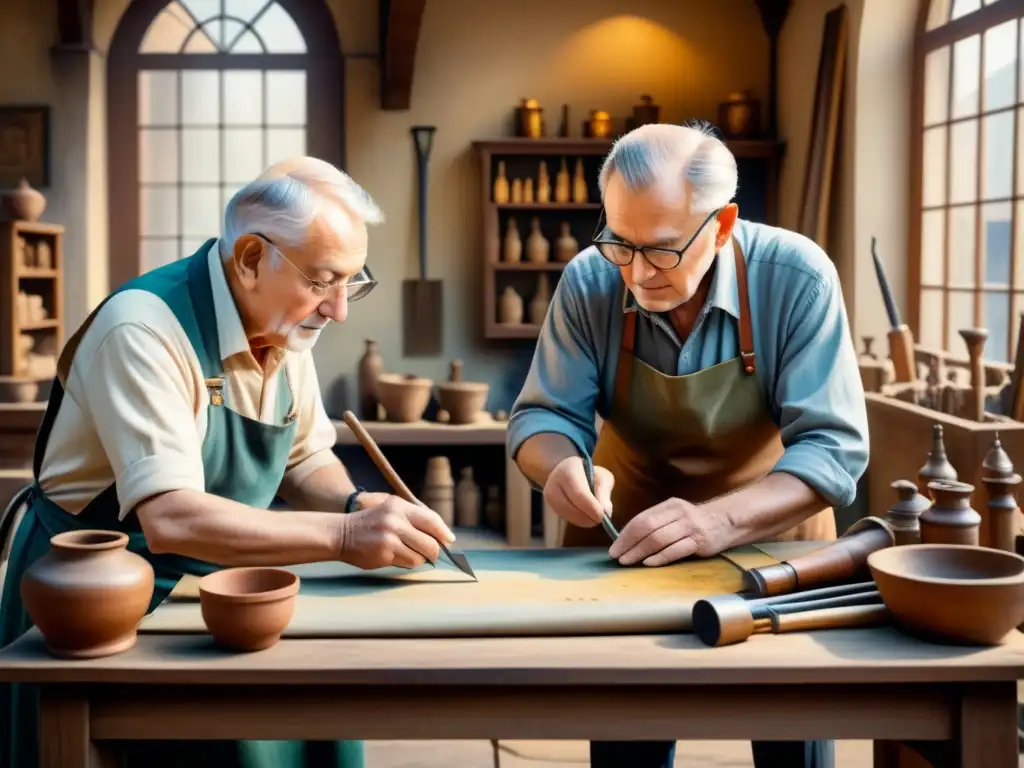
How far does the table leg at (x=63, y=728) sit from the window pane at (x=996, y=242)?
3939 mm

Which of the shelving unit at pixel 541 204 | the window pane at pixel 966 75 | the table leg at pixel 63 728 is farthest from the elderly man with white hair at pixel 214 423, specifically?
the shelving unit at pixel 541 204

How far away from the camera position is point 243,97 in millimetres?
6598

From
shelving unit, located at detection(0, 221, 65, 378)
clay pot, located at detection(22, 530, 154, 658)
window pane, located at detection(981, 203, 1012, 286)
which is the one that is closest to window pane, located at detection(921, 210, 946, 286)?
window pane, located at detection(981, 203, 1012, 286)

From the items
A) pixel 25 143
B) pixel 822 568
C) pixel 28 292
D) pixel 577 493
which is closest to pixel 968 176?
pixel 577 493

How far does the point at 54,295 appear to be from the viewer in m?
6.16

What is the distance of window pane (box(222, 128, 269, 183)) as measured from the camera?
6621 mm

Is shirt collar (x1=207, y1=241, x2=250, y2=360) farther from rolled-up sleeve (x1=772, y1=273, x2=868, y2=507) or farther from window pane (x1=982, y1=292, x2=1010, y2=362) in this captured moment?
window pane (x1=982, y1=292, x2=1010, y2=362)

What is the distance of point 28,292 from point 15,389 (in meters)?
0.92

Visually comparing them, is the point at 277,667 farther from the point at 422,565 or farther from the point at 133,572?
the point at 422,565

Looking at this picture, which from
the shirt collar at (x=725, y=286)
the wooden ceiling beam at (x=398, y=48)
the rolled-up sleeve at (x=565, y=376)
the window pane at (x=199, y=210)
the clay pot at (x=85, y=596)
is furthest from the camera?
the window pane at (x=199, y=210)

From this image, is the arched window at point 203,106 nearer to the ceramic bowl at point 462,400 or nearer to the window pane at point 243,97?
the window pane at point 243,97

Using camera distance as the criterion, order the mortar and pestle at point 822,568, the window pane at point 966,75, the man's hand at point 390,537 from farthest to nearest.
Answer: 1. the window pane at point 966,75
2. the man's hand at point 390,537
3. the mortar and pestle at point 822,568

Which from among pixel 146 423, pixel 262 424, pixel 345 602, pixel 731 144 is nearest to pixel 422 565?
pixel 345 602

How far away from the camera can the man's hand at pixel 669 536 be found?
2018 millimetres
